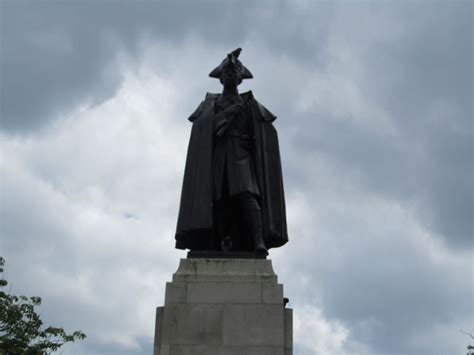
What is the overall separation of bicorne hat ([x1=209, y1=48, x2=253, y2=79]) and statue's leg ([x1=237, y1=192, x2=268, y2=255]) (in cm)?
273

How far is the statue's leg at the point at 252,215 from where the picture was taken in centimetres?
1259

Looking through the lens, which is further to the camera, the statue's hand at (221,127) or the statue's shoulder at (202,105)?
the statue's shoulder at (202,105)

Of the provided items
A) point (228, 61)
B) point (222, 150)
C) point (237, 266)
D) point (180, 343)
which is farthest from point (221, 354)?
point (228, 61)

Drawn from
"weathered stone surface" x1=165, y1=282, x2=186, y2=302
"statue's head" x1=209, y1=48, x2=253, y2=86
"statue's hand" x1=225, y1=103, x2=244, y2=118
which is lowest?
"weathered stone surface" x1=165, y1=282, x2=186, y2=302

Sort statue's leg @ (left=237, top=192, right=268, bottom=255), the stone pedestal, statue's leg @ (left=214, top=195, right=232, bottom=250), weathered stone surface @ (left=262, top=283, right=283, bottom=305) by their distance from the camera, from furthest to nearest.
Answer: statue's leg @ (left=214, top=195, right=232, bottom=250), statue's leg @ (left=237, top=192, right=268, bottom=255), weathered stone surface @ (left=262, top=283, right=283, bottom=305), the stone pedestal

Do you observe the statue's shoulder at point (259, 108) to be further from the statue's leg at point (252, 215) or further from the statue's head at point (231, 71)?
the statue's leg at point (252, 215)

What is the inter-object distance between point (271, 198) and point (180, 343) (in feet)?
11.1

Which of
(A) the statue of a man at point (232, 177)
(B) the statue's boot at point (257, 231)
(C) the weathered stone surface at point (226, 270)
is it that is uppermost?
(A) the statue of a man at point (232, 177)

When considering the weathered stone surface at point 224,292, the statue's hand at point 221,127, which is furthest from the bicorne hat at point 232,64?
the weathered stone surface at point 224,292

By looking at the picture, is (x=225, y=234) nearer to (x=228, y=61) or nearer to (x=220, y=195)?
(x=220, y=195)

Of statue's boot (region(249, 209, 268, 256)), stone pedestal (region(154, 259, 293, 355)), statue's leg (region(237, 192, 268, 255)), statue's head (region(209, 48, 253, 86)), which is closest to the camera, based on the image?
stone pedestal (region(154, 259, 293, 355))

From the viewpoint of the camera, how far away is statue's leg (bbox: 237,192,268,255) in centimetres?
1259

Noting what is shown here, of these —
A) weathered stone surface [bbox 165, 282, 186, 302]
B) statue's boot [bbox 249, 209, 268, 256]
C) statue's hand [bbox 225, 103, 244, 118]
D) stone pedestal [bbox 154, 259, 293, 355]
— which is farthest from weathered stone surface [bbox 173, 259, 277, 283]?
statue's hand [bbox 225, 103, 244, 118]

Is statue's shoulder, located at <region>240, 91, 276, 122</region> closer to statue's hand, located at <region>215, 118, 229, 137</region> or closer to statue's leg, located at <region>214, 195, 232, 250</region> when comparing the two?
statue's hand, located at <region>215, 118, 229, 137</region>
